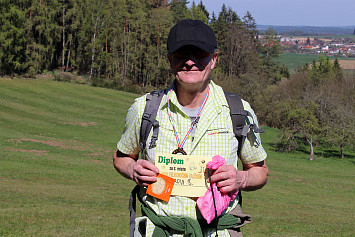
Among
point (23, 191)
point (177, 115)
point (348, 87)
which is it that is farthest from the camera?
point (348, 87)

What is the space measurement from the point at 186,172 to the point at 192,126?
33 cm

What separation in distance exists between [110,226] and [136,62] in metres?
69.9

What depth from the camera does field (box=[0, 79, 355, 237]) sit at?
34.3 feet

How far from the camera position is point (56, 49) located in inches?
2896

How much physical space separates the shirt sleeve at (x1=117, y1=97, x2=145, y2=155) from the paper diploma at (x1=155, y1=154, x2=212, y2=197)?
0.33 meters

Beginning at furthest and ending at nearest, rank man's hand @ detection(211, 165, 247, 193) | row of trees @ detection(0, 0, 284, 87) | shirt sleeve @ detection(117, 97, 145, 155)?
1. row of trees @ detection(0, 0, 284, 87)
2. shirt sleeve @ detection(117, 97, 145, 155)
3. man's hand @ detection(211, 165, 247, 193)

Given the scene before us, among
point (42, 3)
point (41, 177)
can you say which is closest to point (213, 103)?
point (41, 177)

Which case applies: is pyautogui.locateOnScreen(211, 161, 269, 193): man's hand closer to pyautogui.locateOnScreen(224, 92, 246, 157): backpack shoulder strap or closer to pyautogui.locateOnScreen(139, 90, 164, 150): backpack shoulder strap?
pyautogui.locateOnScreen(224, 92, 246, 157): backpack shoulder strap

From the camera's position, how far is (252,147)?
328 cm

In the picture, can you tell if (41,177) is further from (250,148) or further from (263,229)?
(250,148)

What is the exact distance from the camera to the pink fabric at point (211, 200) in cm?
297

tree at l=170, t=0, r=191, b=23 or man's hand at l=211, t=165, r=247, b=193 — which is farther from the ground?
tree at l=170, t=0, r=191, b=23

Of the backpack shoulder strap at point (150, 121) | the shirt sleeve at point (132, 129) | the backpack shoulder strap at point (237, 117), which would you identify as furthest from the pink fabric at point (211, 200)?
the shirt sleeve at point (132, 129)

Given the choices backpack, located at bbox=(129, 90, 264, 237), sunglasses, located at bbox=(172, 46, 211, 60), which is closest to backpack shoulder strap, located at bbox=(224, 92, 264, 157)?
backpack, located at bbox=(129, 90, 264, 237)
